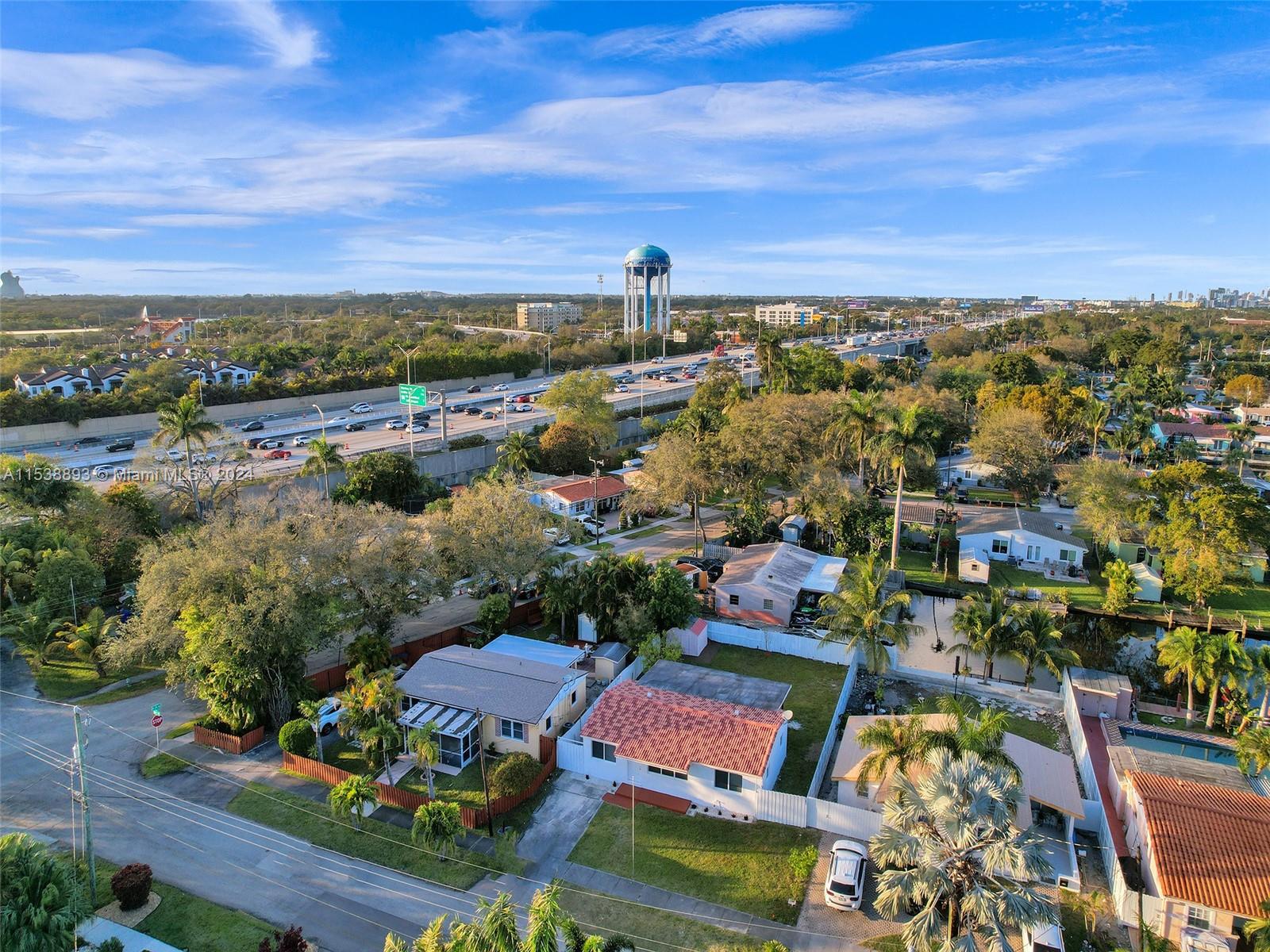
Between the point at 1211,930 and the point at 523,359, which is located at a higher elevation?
the point at 523,359

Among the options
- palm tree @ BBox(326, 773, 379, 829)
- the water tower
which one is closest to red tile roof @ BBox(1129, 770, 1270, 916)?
palm tree @ BBox(326, 773, 379, 829)

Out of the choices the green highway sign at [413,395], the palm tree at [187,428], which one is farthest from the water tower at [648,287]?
the palm tree at [187,428]

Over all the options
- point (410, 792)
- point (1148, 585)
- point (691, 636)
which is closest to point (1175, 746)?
point (1148, 585)

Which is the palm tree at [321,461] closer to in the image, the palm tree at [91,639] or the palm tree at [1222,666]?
the palm tree at [91,639]

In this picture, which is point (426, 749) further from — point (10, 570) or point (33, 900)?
point (10, 570)

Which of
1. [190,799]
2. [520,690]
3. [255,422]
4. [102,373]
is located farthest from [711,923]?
[102,373]

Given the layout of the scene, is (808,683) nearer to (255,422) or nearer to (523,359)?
(255,422)

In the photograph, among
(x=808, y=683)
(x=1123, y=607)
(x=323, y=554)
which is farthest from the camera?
(x=1123, y=607)
